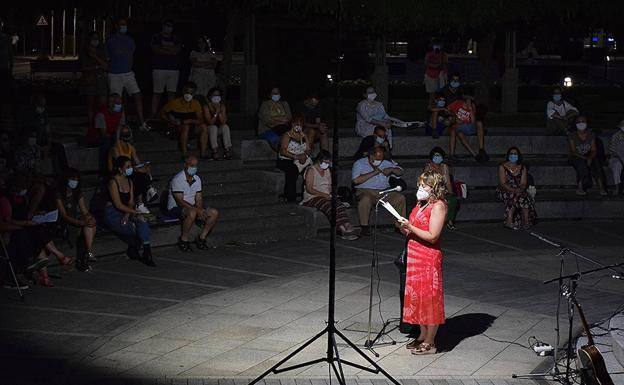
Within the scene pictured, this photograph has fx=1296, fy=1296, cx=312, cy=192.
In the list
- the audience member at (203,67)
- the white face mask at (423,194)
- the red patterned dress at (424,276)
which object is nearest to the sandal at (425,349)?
the red patterned dress at (424,276)

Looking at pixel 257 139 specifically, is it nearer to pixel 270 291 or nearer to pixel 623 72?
pixel 270 291

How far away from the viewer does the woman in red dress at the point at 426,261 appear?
1279cm

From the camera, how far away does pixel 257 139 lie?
2219 centimetres

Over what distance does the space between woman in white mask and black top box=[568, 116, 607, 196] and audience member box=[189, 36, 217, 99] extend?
650 cm

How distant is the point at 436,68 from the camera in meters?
28.3

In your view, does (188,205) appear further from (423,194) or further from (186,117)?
(423,194)

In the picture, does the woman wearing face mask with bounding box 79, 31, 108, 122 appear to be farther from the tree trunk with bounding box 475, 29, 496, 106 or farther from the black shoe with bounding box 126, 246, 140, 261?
the tree trunk with bounding box 475, 29, 496, 106

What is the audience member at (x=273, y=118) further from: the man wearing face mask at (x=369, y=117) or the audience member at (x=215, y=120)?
the man wearing face mask at (x=369, y=117)

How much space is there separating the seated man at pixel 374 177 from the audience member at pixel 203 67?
4367 millimetres

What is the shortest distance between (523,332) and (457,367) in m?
1.64

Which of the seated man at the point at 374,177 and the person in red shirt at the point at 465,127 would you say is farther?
the person in red shirt at the point at 465,127

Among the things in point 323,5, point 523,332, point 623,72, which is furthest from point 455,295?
point 623,72

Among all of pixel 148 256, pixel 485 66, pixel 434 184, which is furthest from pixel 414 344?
pixel 485 66

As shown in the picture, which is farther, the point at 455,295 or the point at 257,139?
the point at 257,139
